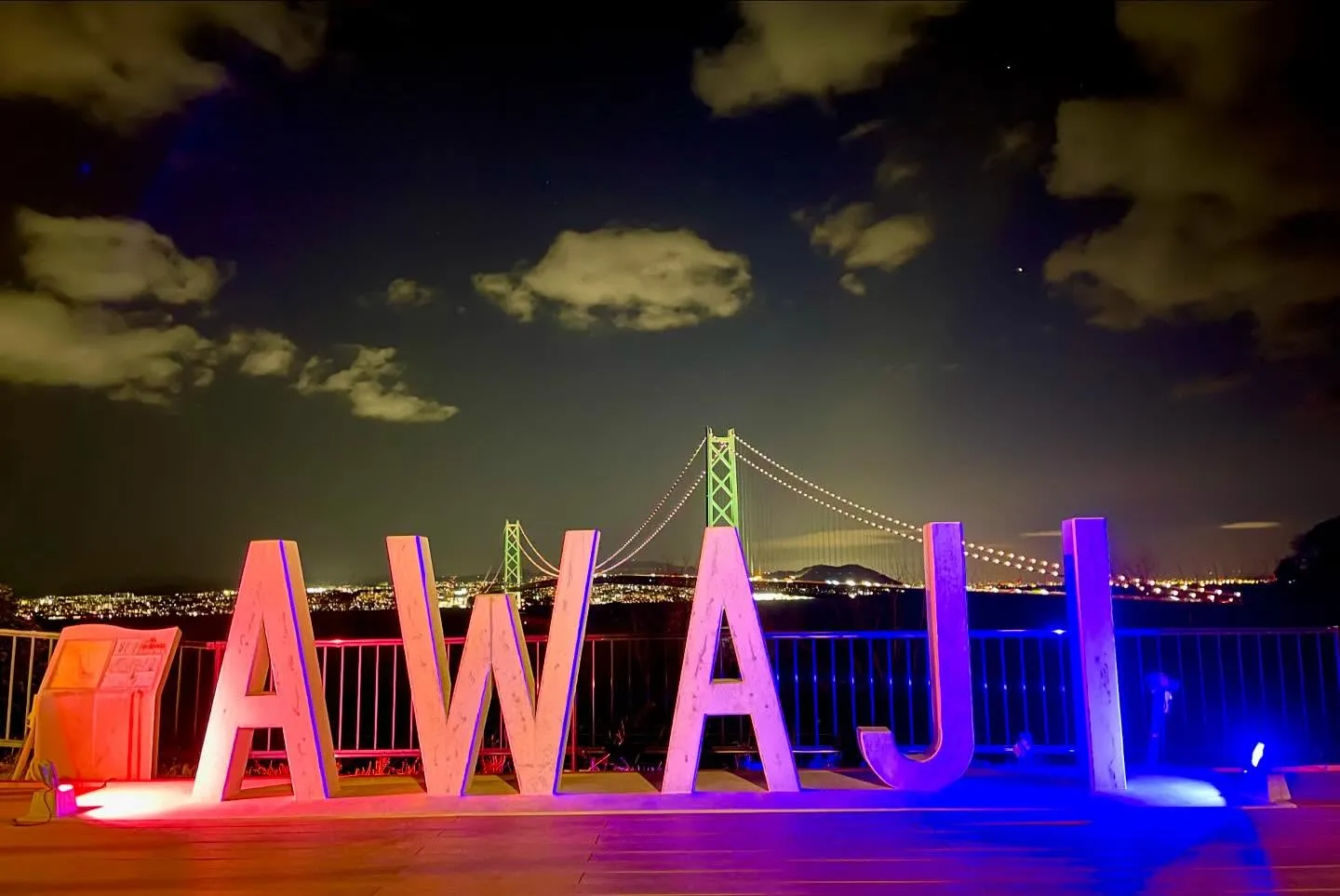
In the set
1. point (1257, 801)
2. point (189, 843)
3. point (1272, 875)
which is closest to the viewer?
point (1272, 875)

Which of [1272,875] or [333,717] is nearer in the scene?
[1272,875]

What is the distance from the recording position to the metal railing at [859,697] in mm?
8250

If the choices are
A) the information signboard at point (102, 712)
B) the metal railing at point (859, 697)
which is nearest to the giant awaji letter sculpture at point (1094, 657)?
the metal railing at point (859, 697)

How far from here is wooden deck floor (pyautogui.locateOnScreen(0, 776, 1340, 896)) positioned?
4223 millimetres

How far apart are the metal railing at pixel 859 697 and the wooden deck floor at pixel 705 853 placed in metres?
1.55

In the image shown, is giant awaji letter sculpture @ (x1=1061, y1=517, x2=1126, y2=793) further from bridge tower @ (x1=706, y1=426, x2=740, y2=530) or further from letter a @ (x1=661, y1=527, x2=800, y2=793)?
bridge tower @ (x1=706, y1=426, x2=740, y2=530)

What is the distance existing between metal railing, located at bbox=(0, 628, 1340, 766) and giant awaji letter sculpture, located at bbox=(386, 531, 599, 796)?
2.92 feet

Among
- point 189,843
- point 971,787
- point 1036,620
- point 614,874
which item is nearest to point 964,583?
point 971,787

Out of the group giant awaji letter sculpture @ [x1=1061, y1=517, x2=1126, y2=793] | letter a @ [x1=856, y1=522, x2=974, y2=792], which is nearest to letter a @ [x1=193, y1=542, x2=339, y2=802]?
letter a @ [x1=856, y1=522, x2=974, y2=792]

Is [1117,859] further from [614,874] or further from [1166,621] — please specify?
[1166,621]

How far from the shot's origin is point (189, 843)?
5133mm

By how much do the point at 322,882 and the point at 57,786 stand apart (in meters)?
2.55

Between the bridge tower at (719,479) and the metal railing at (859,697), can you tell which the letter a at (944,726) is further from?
the bridge tower at (719,479)

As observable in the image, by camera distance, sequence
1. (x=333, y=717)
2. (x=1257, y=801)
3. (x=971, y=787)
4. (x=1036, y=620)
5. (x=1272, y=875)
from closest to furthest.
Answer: (x=1272, y=875) → (x=1257, y=801) → (x=971, y=787) → (x=333, y=717) → (x=1036, y=620)
